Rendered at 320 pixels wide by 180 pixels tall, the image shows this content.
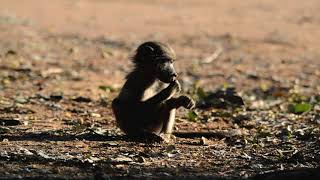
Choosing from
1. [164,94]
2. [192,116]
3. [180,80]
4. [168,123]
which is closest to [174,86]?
[164,94]

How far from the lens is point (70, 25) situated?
2231 cm

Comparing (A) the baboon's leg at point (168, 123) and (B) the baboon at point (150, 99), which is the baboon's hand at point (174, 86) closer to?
(B) the baboon at point (150, 99)

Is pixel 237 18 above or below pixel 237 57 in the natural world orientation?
above

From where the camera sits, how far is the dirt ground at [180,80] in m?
7.21

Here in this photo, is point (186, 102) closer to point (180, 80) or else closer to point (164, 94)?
point (164, 94)

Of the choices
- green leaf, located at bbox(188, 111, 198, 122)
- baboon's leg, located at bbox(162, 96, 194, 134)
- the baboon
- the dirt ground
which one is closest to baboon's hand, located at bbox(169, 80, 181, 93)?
the baboon

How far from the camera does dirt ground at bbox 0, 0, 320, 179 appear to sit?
721cm

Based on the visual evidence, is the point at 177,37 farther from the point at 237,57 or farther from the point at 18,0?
Answer: the point at 18,0

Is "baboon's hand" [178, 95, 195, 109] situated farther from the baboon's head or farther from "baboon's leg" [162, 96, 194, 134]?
the baboon's head

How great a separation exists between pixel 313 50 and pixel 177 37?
3.73m

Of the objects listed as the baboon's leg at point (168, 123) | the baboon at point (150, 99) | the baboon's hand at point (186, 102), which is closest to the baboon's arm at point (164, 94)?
the baboon at point (150, 99)

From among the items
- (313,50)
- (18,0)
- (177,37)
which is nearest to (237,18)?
(177,37)

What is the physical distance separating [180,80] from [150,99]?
5338 mm

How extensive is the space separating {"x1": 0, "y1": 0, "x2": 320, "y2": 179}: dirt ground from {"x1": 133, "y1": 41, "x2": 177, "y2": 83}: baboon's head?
2.35 feet
